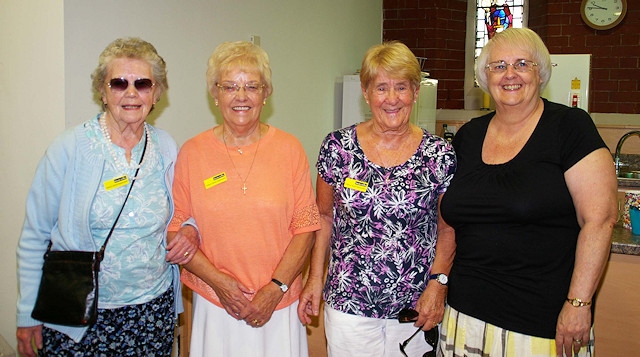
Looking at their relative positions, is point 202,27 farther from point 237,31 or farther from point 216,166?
point 216,166

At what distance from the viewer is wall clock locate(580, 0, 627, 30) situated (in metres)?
6.45

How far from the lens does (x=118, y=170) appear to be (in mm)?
1881

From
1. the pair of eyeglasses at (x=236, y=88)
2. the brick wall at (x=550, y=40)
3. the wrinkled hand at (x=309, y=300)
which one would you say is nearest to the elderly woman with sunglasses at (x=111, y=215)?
the pair of eyeglasses at (x=236, y=88)

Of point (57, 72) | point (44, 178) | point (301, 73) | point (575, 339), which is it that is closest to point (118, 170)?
point (44, 178)

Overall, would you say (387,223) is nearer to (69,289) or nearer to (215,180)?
(215,180)

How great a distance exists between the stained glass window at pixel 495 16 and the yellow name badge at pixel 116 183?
20.0ft

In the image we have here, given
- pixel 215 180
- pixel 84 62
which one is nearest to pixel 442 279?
pixel 215 180

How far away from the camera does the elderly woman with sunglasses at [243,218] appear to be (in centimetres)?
197

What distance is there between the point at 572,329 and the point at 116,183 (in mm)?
1504

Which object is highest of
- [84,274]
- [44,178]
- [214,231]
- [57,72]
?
[57,72]

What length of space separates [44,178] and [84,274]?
0.34 m

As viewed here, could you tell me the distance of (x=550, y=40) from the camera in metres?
6.75

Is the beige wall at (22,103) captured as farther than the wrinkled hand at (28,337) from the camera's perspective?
Yes

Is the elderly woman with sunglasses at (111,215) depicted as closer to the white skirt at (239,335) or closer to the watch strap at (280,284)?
the white skirt at (239,335)
